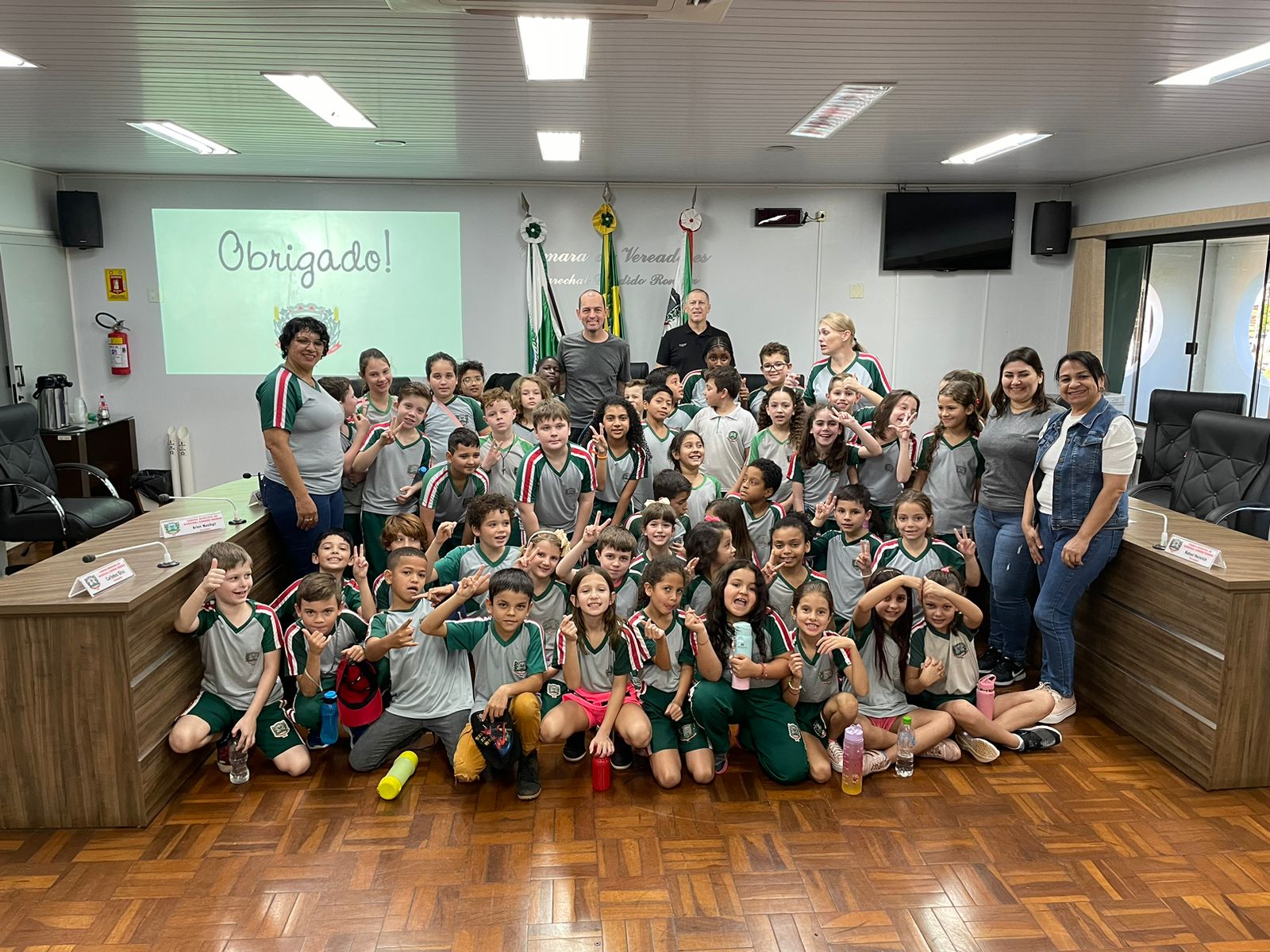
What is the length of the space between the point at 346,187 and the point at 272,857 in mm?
6272

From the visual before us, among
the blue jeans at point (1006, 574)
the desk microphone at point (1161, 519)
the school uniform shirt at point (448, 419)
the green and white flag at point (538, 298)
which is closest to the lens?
the desk microphone at point (1161, 519)

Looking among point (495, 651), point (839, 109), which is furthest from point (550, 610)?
point (839, 109)

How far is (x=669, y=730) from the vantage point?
11.4ft

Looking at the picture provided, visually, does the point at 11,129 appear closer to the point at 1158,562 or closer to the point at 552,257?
the point at 552,257

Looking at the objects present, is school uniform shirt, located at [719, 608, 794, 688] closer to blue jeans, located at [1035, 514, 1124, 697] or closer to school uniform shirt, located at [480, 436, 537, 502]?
blue jeans, located at [1035, 514, 1124, 697]

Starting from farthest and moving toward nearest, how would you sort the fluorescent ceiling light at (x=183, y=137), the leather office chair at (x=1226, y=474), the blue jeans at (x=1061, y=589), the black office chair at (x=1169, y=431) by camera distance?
the fluorescent ceiling light at (x=183, y=137)
the black office chair at (x=1169, y=431)
the leather office chair at (x=1226, y=474)
the blue jeans at (x=1061, y=589)

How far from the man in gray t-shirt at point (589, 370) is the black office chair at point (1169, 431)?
10.5 ft

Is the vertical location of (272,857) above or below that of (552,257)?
below

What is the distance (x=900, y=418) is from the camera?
4285 millimetres

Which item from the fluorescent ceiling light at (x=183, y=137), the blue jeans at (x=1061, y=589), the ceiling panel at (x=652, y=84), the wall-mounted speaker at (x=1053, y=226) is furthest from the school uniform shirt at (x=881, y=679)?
the wall-mounted speaker at (x=1053, y=226)

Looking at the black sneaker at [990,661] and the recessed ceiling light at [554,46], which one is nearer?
the recessed ceiling light at [554,46]

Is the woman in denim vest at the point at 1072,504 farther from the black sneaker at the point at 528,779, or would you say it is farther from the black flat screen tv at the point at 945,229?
the black flat screen tv at the point at 945,229

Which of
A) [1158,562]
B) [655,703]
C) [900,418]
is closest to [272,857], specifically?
[655,703]

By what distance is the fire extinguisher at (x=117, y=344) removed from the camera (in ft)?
25.4
